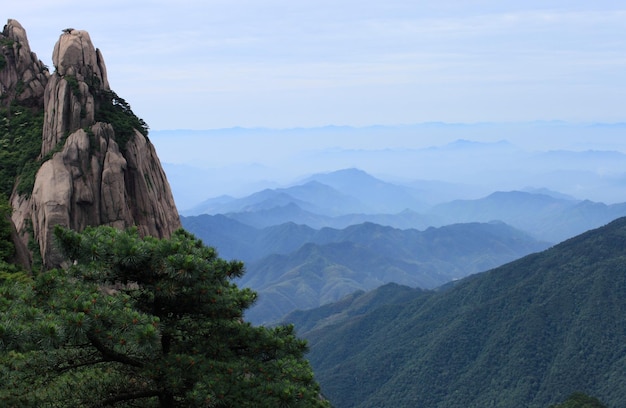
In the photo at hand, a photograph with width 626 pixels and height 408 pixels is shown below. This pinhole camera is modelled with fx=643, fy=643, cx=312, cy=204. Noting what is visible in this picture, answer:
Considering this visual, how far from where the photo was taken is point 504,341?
134 metres

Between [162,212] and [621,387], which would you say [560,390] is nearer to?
[621,387]

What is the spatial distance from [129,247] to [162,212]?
32.6 meters

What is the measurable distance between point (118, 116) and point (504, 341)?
109 metres

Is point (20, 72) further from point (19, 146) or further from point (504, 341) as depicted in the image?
point (504, 341)

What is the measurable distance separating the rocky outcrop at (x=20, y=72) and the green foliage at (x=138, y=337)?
126ft

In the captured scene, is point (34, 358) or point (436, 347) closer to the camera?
point (34, 358)

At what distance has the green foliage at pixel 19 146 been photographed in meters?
41.7

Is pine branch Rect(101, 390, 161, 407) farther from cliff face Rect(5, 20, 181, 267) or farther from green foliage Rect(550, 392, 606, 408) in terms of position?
green foliage Rect(550, 392, 606, 408)

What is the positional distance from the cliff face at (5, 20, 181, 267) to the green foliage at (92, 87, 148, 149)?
0.27 feet

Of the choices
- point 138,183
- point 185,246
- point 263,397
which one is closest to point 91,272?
point 185,246

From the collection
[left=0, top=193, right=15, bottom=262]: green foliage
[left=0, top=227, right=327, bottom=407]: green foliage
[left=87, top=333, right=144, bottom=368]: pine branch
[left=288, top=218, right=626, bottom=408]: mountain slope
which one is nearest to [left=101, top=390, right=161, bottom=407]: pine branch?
[left=0, top=227, right=327, bottom=407]: green foliage

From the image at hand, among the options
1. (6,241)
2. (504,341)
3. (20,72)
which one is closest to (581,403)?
(6,241)

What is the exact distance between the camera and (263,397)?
44.9ft

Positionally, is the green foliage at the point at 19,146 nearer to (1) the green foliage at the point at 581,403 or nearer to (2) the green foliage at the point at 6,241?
(2) the green foliage at the point at 6,241
